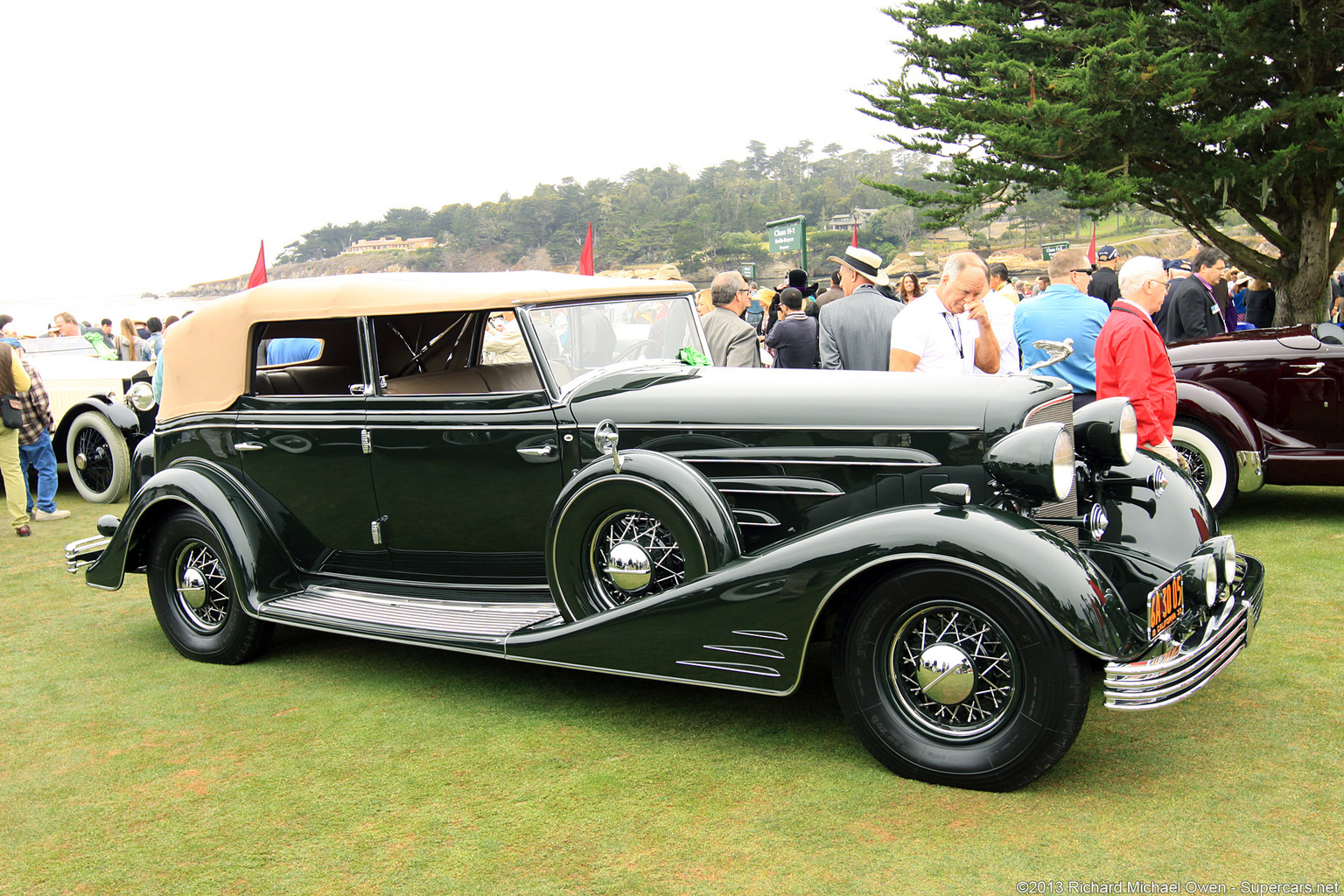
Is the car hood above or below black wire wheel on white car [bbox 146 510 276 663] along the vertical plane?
above

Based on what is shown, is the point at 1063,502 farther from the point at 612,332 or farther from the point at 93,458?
the point at 93,458

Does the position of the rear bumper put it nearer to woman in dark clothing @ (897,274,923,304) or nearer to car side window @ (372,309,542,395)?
woman in dark clothing @ (897,274,923,304)

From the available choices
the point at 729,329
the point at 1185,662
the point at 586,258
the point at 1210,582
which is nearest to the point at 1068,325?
the point at 729,329

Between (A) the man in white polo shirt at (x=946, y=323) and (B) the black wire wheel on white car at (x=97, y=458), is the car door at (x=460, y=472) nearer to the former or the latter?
(A) the man in white polo shirt at (x=946, y=323)

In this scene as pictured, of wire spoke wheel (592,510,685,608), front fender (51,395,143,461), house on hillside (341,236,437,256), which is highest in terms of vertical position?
house on hillside (341,236,437,256)

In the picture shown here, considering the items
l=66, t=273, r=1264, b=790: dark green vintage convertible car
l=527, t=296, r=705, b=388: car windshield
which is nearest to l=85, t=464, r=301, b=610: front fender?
l=66, t=273, r=1264, b=790: dark green vintage convertible car

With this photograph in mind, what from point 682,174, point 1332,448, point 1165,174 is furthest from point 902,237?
point 1332,448

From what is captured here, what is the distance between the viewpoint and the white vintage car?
905 cm

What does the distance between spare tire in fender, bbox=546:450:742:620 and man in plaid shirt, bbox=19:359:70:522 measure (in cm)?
626

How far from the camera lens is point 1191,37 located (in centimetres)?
1204

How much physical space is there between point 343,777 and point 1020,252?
89175mm

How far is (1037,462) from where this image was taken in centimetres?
305

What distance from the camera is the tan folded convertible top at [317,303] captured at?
13.5ft

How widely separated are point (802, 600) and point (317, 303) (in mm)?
2731
